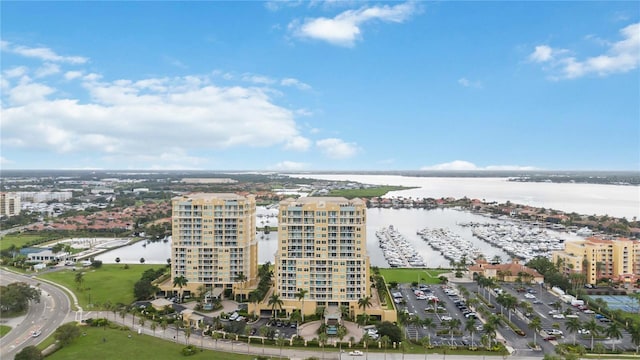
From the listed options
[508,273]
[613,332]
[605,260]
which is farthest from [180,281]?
[605,260]

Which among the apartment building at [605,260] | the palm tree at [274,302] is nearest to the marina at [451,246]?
the apartment building at [605,260]

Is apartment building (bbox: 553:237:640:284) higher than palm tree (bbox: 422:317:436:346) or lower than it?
higher

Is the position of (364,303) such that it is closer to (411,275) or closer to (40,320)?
(411,275)

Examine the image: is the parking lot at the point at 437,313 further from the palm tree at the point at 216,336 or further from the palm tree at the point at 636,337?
the palm tree at the point at 216,336

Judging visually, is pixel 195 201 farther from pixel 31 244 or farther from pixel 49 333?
pixel 31 244

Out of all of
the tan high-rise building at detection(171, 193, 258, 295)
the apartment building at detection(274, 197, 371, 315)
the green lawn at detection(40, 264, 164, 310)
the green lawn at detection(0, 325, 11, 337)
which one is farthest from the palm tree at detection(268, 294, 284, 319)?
the green lawn at detection(0, 325, 11, 337)

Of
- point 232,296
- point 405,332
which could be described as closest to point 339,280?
point 405,332

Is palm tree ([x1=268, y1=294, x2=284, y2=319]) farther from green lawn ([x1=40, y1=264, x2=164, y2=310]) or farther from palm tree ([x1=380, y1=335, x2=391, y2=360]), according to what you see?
green lawn ([x1=40, y1=264, x2=164, y2=310])
